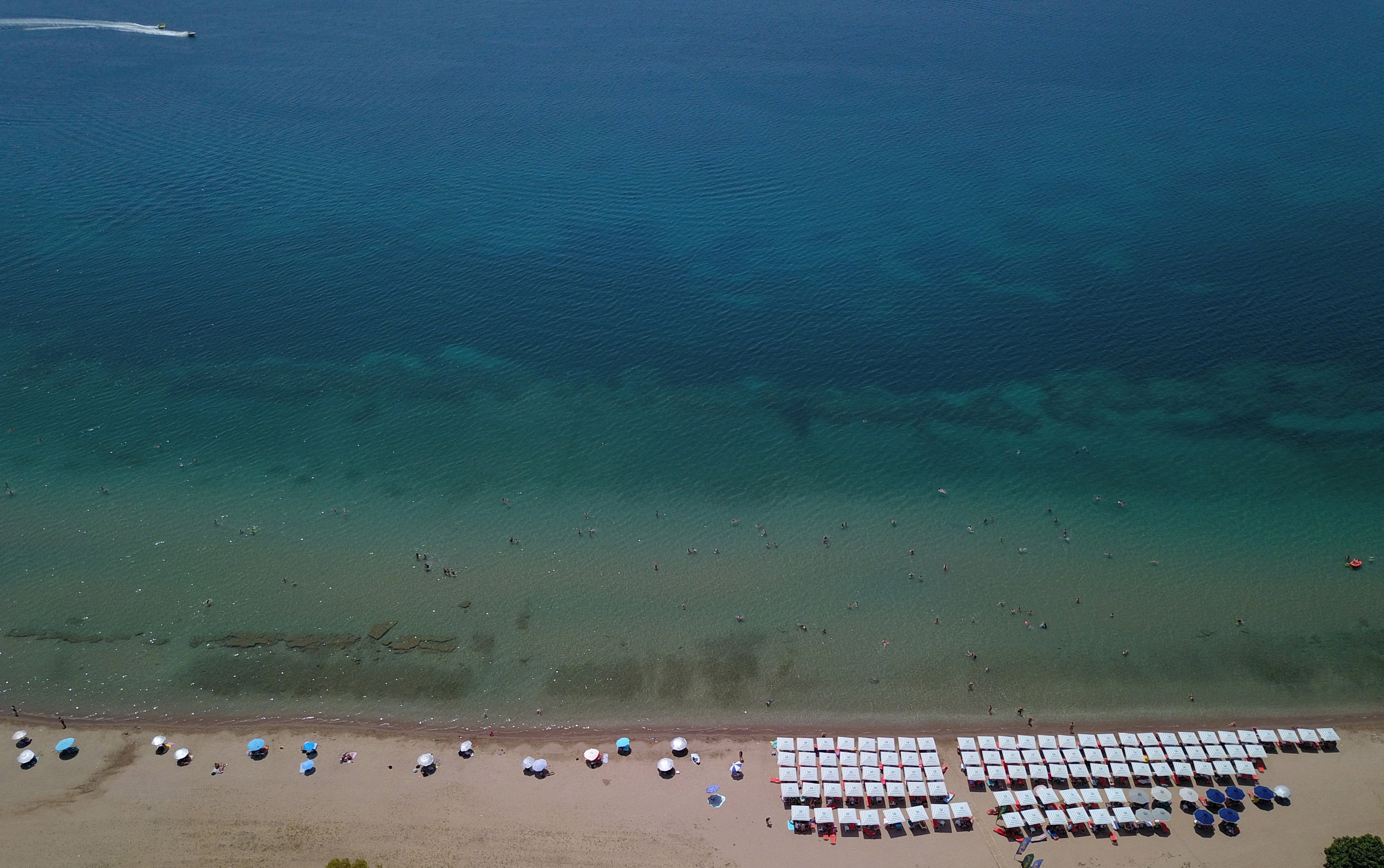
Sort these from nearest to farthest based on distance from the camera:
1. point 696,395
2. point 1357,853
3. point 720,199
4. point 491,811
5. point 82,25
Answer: point 1357,853 → point 491,811 → point 696,395 → point 720,199 → point 82,25

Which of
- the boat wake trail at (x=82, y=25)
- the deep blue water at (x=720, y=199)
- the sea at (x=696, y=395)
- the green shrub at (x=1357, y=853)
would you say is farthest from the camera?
the boat wake trail at (x=82, y=25)

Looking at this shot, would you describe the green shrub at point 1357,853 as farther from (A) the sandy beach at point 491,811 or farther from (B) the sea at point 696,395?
(B) the sea at point 696,395

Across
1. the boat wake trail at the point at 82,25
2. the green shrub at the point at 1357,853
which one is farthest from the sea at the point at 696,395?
the boat wake trail at the point at 82,25

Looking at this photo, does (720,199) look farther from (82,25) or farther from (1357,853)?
(82,25)

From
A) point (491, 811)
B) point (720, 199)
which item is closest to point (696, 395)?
point (720, 199)

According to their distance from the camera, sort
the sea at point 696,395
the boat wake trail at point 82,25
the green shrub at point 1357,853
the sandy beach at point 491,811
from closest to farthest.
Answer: the green shrub at point 1357,853, the sandy beach at point 491,811, the sea at point 696,395, the boat wake trail at point 82,25

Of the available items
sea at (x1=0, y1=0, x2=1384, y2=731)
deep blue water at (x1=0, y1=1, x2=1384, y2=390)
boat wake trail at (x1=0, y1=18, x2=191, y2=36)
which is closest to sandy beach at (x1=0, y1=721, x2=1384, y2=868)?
sea at (x1=0, y1=0, x2=1384, y2=731)
